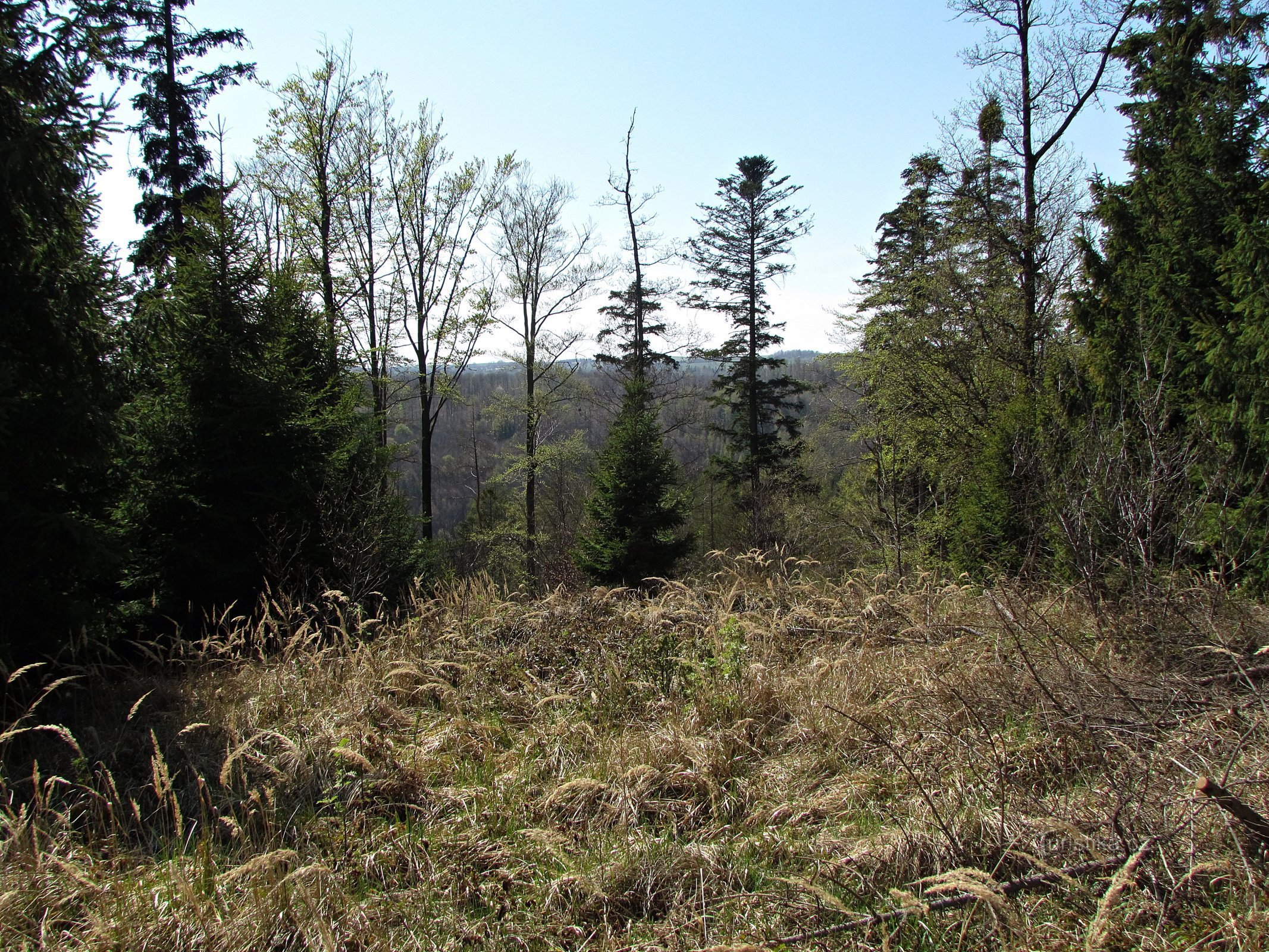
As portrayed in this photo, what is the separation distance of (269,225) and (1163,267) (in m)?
20.2

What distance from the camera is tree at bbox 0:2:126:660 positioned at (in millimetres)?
4984

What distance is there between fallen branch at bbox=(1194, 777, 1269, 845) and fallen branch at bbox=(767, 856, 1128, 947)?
1.14 feet

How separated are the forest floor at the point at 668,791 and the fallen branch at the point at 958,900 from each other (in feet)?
0.07

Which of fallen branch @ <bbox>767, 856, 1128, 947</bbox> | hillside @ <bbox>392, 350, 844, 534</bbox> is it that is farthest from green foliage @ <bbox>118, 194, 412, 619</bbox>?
fallen branch @ <bbox>767, 856, 1128, 947</bbox>

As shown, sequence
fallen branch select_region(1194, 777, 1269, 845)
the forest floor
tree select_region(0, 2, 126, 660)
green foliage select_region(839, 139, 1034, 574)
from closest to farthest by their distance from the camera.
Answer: fallen branch select_region(1194, 777, 1269, 845), the forest floor, tree select_region(0, 2, 126, 660), green foliage select_region(839, 139, 1034, 574)

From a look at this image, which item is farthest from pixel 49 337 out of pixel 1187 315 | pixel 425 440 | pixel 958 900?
pixel 425 440

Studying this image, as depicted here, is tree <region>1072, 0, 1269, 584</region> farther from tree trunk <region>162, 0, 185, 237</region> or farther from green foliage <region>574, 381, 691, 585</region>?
tree trunk <region>162, 0, 185, 237</region>

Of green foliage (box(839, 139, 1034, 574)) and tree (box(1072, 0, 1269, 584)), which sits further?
green foliage (box(839, 139, 1034, 574))

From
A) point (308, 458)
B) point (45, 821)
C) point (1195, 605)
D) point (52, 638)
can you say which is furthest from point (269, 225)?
point (1195, 605)

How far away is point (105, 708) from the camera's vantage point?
15.0 ft


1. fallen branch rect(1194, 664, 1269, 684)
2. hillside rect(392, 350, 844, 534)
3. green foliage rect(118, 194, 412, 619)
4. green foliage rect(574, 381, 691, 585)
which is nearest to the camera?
fallen branch rect(1194, 664, 1269, 684)

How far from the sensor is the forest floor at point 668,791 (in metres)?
2.16

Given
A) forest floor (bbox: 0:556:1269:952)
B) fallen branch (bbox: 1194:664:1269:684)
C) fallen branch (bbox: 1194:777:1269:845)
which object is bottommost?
forest floor (bbox: 0:556:1269:952)

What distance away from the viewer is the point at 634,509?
16.1m
